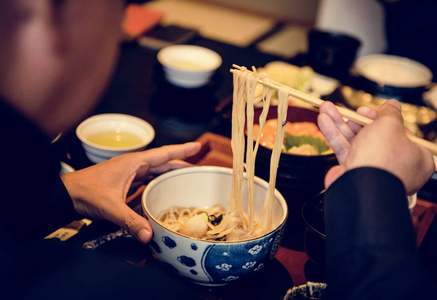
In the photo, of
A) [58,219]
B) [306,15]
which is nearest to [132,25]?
[58,219]

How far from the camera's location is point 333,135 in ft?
4.28

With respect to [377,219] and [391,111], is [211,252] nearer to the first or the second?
[377,219]

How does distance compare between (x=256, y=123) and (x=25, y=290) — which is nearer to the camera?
(x=25, y=290)

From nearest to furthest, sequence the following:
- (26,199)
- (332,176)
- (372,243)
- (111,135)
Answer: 1. (372,243)
2. (332,176)
3. (26,199)
4. (111,135)

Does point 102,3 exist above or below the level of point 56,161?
above

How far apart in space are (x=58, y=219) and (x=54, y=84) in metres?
0.75

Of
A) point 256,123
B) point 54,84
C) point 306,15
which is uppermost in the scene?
point 54,84

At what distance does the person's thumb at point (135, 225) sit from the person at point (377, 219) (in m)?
0.48

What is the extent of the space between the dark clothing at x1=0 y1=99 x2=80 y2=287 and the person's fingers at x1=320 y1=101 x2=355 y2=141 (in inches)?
28.3

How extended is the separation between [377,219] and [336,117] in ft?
1.18

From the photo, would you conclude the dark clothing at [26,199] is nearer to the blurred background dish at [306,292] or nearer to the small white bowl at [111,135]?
the small white bowl at [111,135]

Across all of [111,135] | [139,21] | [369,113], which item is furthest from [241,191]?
[139,21]

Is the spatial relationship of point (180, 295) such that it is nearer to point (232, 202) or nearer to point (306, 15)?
point (232, 202)

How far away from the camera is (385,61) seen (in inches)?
127
